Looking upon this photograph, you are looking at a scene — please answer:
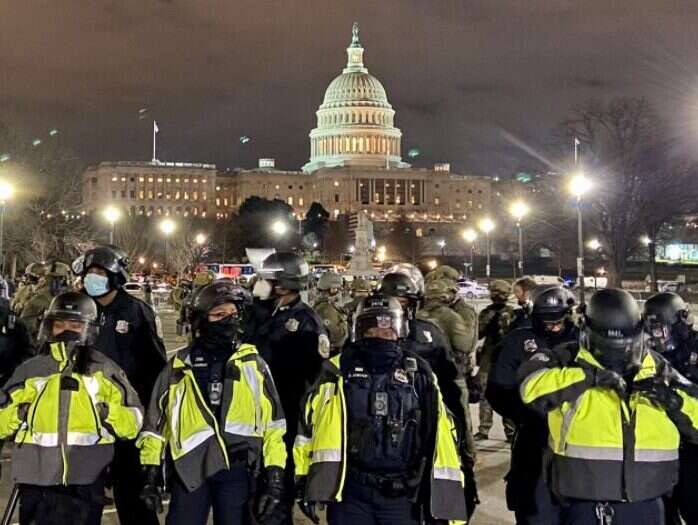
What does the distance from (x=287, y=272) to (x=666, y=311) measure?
2706mm

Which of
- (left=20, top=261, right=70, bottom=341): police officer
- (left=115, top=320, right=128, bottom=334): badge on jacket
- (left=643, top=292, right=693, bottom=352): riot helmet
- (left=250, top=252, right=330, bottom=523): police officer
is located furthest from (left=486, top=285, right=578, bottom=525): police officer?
(left=20, top=261, right=70, bottom=341): police officer

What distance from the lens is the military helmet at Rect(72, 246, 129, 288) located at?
571cm

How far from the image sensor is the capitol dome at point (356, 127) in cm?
13825

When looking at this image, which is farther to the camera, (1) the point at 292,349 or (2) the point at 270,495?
(1) the point at 292,349

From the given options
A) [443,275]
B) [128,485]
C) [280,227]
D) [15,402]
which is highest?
[280,227]

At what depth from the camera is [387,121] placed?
140625 mm

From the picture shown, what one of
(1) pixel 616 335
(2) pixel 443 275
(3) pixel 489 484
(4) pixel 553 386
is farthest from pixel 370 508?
(2) pixel 443 275

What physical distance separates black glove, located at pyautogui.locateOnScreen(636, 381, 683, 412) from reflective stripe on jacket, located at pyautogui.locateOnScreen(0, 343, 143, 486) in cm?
255

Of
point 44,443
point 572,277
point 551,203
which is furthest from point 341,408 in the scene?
point 572,277

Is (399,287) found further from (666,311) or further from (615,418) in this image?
(615,418)

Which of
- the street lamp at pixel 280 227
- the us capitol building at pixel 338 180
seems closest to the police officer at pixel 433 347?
the street lamp at pixel 280 227

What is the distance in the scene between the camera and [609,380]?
3.46 metres

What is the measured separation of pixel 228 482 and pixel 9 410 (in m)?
1.17

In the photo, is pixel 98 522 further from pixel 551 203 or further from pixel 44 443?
pixel 551 203
